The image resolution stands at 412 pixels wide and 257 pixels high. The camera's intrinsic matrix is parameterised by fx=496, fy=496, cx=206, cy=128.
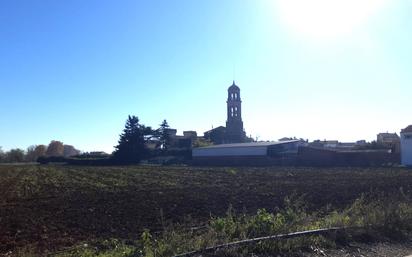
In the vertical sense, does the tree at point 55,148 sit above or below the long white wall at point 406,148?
above

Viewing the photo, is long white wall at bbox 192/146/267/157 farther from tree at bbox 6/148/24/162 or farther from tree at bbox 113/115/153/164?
tree at bbox 6/148/24/162

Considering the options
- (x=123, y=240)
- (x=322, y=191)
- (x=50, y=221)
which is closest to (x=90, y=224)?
(x=50, y=221)

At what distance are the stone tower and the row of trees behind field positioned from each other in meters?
44.7

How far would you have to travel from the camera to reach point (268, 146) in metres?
73.0

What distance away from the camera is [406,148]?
5534cm

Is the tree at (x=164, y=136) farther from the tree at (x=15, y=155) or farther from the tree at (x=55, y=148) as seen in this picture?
the tree at (x=55, y=148)

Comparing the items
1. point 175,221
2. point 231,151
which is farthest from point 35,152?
point 175,221

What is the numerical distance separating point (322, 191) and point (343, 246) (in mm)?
14475

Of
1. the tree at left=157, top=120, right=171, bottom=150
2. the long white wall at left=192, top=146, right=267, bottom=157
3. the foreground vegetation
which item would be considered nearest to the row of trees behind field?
the tree at left=157, top=120, right=171, bottom=150

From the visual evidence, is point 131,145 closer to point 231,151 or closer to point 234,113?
point 231,151

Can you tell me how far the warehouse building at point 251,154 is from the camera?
227 ft

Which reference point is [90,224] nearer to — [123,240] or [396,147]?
[123,240]

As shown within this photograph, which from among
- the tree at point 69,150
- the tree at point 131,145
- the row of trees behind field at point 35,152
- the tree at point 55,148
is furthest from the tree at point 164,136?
the tree at point 69,150

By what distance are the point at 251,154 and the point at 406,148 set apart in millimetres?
24494
